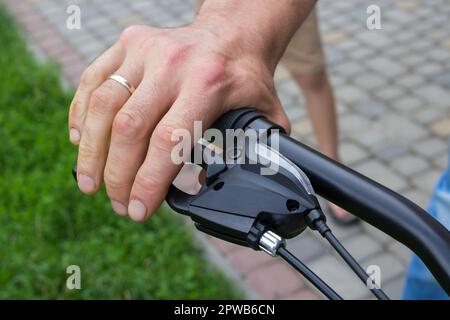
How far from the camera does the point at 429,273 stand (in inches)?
72.9

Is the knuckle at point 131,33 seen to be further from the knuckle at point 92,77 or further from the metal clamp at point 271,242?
the metal clamp at point 271,242

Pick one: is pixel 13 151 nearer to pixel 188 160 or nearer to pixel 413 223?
pixel 188 160

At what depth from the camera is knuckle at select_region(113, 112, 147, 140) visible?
1015mm

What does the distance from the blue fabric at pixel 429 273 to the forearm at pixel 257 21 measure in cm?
75

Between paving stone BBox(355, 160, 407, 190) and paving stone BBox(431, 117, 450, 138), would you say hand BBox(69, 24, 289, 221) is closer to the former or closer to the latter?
paving stone BBox(355, 160, 407, 190)

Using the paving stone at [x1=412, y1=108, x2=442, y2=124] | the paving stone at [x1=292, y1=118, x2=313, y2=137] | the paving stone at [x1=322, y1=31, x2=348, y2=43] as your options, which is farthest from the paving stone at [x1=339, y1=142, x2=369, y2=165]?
the paving stone at [x1=322, y1=31, x2=348, y2=43]

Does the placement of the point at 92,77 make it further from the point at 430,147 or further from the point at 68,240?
the point at 430,147

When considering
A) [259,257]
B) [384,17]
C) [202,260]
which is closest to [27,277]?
[202,260]

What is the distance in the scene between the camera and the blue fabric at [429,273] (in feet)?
5.82

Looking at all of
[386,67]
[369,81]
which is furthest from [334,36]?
[369,81]

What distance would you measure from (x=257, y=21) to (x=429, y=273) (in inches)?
40.2

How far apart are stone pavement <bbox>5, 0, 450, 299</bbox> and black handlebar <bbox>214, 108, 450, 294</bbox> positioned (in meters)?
2.14

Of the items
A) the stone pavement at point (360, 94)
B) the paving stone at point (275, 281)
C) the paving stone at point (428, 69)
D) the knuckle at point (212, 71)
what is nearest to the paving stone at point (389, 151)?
the stone pavement at point (360, 94)

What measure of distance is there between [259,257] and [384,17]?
3158 mm
